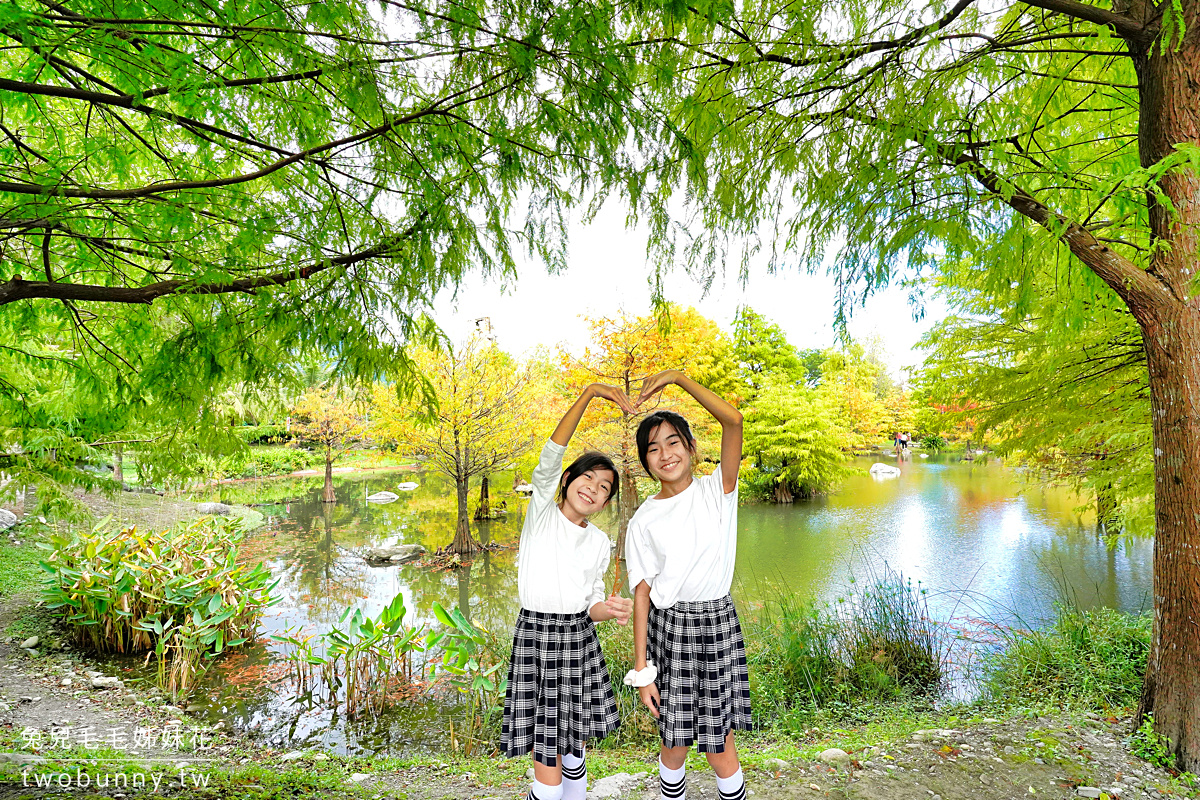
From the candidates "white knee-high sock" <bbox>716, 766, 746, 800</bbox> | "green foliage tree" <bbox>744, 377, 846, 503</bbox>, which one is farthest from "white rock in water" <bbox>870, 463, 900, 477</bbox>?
"white knee-high sock" <bbox>716, 766, 746, 800</bbox>

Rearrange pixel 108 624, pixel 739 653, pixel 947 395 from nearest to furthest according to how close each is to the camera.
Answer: pixel 739 653, pixel 108 624, pixel 947 395

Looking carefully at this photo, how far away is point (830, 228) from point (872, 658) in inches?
120

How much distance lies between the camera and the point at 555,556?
1.74 meters

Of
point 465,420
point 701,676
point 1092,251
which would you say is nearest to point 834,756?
point 701,676

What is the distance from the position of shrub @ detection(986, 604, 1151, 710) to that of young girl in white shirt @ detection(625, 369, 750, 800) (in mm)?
2695

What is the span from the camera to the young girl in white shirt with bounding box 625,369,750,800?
1.69m

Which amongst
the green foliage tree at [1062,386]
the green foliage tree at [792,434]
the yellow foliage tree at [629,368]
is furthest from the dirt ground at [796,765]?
the green foliage tree at [792,434]

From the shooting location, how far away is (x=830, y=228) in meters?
2.89

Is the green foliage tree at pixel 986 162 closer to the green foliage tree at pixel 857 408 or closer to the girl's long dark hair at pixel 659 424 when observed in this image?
the girl's long dark hair at pixel 659 424

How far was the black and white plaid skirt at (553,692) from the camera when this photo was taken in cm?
168

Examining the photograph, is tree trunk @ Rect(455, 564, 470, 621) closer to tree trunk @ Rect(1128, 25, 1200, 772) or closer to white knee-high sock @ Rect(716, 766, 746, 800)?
white knee-high sock @ Rect(716, 766, 746, 800)

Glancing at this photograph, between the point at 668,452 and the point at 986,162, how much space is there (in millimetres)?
1774

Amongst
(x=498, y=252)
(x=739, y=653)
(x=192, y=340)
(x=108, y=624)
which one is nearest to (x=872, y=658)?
(x=739, y=653)

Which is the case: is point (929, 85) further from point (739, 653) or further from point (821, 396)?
point (821, 396)
